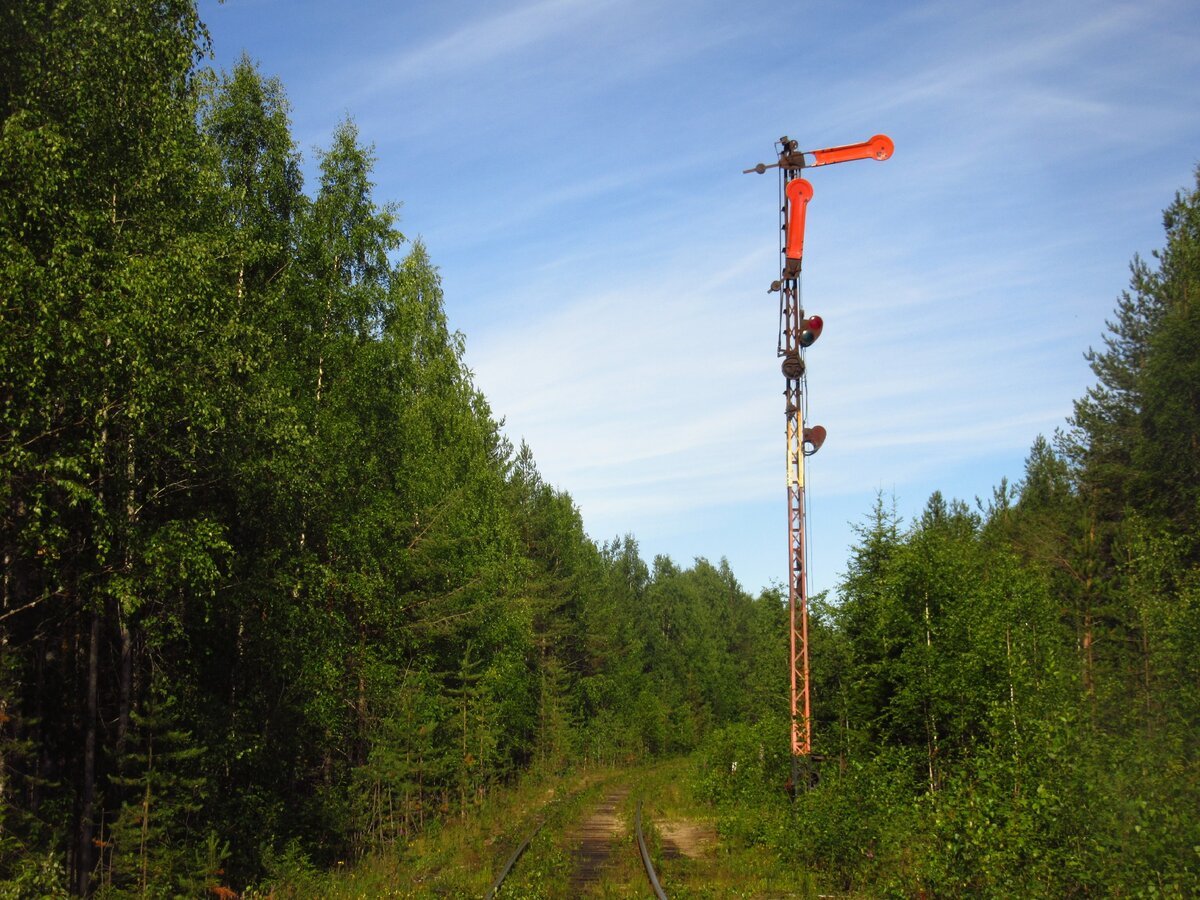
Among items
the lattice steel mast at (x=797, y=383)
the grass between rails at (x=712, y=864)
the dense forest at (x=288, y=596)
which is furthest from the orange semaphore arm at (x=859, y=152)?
the grass between rails at (x=712, y=864)

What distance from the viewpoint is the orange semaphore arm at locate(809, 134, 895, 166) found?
1867cm

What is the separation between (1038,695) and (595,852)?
8294mm

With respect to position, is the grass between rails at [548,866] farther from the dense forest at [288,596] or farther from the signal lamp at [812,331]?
the signal lamp at [812,331]

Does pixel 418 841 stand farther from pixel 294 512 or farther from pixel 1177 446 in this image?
pixel 1177 446

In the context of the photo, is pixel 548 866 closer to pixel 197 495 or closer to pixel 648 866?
pixel 648 866

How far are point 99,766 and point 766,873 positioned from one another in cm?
1027

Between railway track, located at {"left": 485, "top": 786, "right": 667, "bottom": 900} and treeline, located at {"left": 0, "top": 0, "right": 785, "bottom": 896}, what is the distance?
3.79m

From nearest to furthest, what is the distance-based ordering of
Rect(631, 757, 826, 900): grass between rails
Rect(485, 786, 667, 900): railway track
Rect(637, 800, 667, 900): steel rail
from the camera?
Rect(637, 800, 667, 900): steel rail, Rect(631, 757, 826, 900): grass between rails, Rect(485, 786, 667, 900): railway track

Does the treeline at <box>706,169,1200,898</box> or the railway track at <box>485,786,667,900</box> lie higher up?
the treeline at <box>706,169,1200,898</box>

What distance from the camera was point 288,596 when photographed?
15.4 m

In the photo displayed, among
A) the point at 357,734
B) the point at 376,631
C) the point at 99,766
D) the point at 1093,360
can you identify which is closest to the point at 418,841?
the point at 357,734

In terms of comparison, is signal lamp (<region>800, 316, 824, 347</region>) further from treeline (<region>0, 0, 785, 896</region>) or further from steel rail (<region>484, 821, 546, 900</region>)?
steel rail (<region>484, 821, 546, 900</region>)

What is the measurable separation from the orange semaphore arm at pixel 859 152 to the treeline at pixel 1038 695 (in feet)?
23.4

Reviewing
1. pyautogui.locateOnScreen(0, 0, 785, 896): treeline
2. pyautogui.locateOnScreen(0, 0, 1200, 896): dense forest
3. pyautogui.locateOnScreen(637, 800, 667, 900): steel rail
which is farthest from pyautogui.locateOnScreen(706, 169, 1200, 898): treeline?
pyautogui.locateOnScreen(0, 0, 785, 896): treeline
